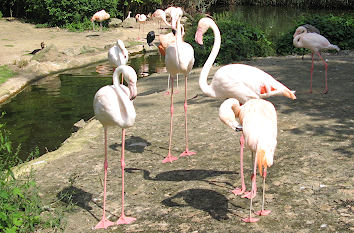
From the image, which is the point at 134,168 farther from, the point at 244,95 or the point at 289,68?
the point at 289,68

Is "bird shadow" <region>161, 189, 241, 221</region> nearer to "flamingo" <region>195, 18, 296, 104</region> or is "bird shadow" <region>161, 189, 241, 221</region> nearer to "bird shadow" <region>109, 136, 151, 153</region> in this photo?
"flamingo" <region>195, 18, 296, 104</region>

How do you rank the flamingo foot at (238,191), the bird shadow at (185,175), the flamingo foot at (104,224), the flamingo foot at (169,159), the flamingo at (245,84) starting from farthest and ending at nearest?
the flamingo foot at (169,159), the bird shadow at (185,175), the flamingo at (245,84), the flamingo foot at (238,191), the flamingo foot at (104,224)

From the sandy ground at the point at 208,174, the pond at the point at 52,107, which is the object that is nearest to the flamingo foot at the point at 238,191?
the sandy ground at the point at 208,174

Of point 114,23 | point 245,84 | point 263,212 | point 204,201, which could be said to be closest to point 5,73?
point 245,84

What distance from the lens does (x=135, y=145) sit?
6.09 m

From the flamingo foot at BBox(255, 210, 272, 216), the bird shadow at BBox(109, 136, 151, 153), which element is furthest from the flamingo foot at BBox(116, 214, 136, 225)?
the bird shadow at BBox(109, 136, 151, 153)

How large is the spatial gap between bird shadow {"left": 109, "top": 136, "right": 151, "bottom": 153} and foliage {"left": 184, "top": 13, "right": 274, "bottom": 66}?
5150 millimetres

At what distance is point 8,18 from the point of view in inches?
884

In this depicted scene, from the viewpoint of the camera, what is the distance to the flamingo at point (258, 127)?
355 cm

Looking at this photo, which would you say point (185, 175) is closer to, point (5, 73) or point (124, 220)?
point (124, 220)

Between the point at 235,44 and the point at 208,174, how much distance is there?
6.98 meters

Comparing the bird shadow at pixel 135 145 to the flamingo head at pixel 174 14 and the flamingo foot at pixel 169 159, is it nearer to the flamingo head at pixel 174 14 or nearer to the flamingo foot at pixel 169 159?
the flamingo foot at pixel 169 159

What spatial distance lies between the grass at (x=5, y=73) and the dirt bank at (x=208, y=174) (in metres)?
4.52

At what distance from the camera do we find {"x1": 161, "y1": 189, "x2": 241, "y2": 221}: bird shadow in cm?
402
